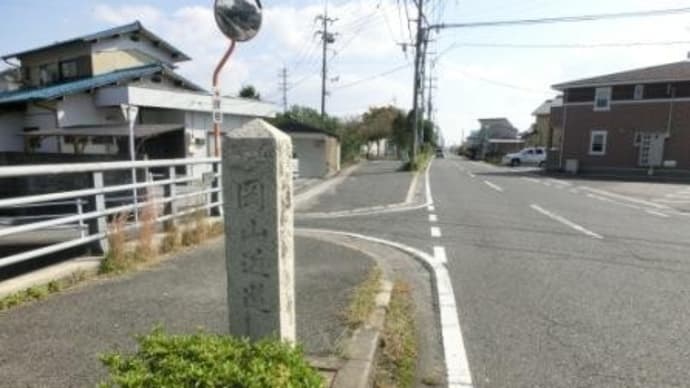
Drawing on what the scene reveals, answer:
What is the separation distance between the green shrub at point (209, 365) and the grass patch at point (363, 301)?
1573 millimetres

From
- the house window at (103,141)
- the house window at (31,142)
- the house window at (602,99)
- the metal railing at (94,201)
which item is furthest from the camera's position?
the house window at (602,99)

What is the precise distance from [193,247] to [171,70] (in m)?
18.9

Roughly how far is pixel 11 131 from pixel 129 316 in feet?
68.4

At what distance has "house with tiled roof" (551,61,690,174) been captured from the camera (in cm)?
2884

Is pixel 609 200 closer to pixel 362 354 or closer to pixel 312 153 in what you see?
pixel 362 354

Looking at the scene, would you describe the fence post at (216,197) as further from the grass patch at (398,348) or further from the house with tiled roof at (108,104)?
the house with tiled roof at (108,104)

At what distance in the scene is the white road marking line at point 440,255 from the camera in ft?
21.4

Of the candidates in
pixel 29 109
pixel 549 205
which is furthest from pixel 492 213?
pixel 29 109

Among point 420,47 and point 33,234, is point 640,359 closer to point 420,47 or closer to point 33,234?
point 33,234

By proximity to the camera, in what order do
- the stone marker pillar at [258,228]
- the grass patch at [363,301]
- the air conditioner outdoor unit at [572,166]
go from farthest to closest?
1. the air conditioner outdoor unit at [572,166]
2. the grass patch at [363,301]
3. the stone marker pillar at [258,228]

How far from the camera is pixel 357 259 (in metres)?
6.12

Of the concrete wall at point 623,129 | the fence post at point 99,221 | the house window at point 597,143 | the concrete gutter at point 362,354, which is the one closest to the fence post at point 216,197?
the fence post at point 99,221

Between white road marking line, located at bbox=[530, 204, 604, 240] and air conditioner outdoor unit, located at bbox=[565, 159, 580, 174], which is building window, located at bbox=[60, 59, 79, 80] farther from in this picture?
air conditioner outdoor unit, located at bbox=[565, 159, 580, 174]

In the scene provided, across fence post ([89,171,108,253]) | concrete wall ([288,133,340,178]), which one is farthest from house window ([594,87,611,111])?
fence post ([89,171,108,253])
